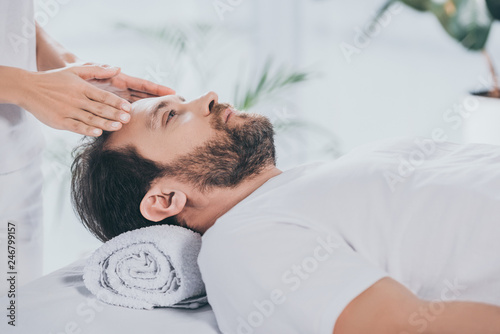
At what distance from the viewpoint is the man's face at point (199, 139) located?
1433mm

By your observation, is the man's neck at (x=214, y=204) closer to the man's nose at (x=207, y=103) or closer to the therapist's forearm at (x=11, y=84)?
the man's nose at (x=207, y=103)

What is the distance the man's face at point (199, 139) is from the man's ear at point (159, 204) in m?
0.05

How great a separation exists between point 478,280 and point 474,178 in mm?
243

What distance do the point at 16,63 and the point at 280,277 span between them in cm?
101

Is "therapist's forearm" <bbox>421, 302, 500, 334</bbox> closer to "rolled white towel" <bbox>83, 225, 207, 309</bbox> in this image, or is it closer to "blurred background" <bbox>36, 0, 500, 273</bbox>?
"rolled white towel" <bbox>83, 225, 207, 309</bbox>

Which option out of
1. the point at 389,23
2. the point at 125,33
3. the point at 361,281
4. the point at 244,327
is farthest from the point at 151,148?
the point at 389,23

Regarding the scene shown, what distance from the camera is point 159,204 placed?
140cm

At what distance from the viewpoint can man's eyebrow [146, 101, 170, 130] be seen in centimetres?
148

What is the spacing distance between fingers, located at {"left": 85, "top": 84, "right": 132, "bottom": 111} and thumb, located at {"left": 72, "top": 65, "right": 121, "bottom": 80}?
0.13 m

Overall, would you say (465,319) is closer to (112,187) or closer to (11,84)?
(112,187)

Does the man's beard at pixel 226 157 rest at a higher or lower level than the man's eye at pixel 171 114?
lower

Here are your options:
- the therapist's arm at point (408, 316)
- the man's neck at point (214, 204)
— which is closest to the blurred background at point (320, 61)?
the man's neck at point (214, 204)

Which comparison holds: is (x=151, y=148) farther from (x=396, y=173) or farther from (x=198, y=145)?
(x=396, y=173)

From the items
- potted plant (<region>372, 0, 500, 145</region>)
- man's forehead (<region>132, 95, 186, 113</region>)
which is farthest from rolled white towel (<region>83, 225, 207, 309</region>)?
potted plant (<region>372, 0, 500, 145</region>)
